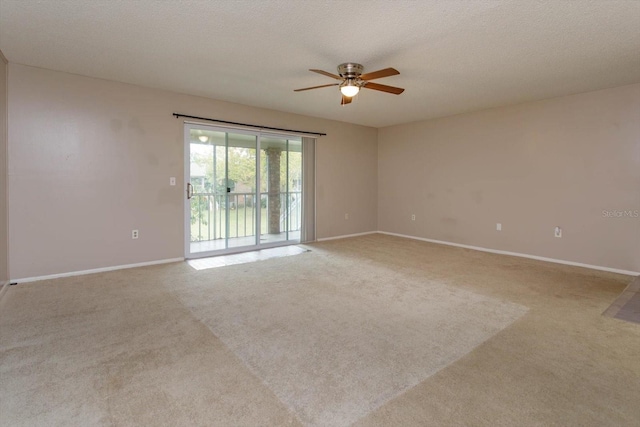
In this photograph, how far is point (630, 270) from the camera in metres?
4.14

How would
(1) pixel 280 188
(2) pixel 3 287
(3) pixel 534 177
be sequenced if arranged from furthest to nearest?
1. (1) pixel 280 188
2. (3) pixel 534 177
3. (2) pixel 3 287

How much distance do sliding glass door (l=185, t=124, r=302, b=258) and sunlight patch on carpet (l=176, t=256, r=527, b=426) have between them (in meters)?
1.31

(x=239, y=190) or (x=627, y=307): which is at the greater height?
(x=239, y=190)

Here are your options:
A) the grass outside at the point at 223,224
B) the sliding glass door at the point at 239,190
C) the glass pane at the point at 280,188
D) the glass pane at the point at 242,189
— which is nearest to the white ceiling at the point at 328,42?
the sliding glass door at the point at 239,190

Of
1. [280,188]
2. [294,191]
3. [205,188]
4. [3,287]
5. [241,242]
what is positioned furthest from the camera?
[294,191]

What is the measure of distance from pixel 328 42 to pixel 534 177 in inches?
154

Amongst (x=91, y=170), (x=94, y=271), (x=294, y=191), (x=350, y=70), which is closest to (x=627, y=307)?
(x=350, y=70)

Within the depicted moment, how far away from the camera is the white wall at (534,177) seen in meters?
4.18

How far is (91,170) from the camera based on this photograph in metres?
4.00

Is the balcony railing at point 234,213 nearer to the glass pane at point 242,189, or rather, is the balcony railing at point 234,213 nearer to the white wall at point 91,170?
the glass pane at point 242,189

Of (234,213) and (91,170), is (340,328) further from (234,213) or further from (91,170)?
(91,170)

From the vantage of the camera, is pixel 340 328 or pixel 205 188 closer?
pixel 340 328

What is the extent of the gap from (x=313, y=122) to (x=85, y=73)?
3.55 m

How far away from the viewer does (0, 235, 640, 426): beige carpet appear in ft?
5.33
